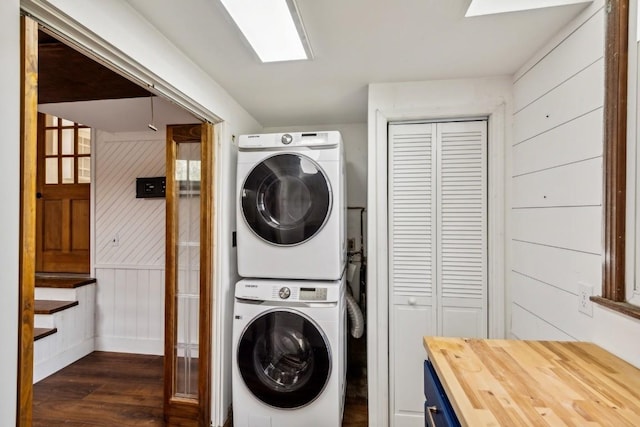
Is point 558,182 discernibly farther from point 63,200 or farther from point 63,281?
point 63,200

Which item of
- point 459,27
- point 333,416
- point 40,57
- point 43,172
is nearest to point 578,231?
point 459,27

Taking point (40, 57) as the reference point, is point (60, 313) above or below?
below

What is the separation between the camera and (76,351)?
2.81 metres

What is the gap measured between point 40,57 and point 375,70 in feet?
5.83

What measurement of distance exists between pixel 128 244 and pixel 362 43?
291cm

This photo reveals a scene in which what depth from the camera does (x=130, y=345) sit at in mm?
2971

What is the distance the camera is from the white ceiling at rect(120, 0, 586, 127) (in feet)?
3.87

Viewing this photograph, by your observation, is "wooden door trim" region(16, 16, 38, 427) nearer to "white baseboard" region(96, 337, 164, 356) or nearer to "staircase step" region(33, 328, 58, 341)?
"staircase step" region(33, 328, 58, 341)

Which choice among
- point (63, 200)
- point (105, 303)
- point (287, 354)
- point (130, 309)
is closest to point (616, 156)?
point (287, 354)

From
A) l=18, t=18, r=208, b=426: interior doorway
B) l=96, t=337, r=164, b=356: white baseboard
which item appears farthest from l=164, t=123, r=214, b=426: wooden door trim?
l=96, t=337, r=164, b=356: white baseboard

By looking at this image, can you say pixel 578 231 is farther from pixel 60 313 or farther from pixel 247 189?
pixel 60 313

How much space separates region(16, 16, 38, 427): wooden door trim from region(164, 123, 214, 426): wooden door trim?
1.04 meters

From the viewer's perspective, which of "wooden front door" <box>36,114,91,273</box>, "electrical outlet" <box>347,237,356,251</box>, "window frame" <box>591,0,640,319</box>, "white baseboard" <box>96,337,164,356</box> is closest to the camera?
"window frame" <box>591,0,640,319</box>

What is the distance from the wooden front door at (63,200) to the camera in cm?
305
